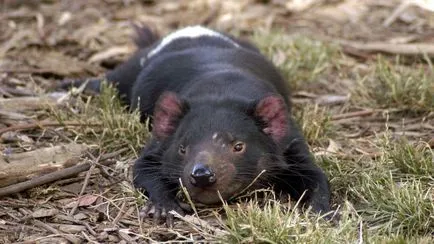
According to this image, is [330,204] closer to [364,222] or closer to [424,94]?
[364,222]

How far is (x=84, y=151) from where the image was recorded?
3.79 m

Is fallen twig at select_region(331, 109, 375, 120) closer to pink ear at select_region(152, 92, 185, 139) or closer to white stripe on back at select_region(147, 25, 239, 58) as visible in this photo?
white stripe on back at select_region(147, 25, 239, 58)

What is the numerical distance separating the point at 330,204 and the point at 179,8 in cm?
373

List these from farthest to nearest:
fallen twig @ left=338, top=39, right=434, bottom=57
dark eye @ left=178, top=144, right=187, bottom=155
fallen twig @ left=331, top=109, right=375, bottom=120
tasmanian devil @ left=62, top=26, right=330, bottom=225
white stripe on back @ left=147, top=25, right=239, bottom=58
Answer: fallen twig @ left=338, top=39, right=434, bottom=57
white stripe on back @ left=147, top=25, right=239, bottom=58
fallen twig @ left=331, top=109, right=375, bottom=120
dark eye @ left=178, top=144, right=187, bottom=155
tasmanian devil @ left=62, top=26, right=330, bottom=225

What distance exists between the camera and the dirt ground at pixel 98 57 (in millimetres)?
3246

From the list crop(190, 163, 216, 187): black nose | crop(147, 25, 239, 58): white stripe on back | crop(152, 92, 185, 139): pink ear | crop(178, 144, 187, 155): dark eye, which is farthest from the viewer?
crop(147, 25, 239, 58): white stripe on back

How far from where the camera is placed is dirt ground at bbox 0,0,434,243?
325cm

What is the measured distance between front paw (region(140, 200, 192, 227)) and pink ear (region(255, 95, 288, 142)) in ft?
1.52

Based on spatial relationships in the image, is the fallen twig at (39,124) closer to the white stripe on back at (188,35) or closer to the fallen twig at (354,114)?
the white stripe on back at (188,35)

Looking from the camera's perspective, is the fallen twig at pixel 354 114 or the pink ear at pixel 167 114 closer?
the pink ear at pixel 167 114

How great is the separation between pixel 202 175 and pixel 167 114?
20.9 inches

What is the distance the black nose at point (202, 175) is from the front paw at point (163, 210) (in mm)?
231

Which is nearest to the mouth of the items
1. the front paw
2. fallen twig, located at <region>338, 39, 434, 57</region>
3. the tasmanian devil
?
the tasmanian devil

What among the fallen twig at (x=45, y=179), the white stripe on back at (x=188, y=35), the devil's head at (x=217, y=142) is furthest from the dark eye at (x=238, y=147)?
the white stripe on back at (x=188, y=35)
